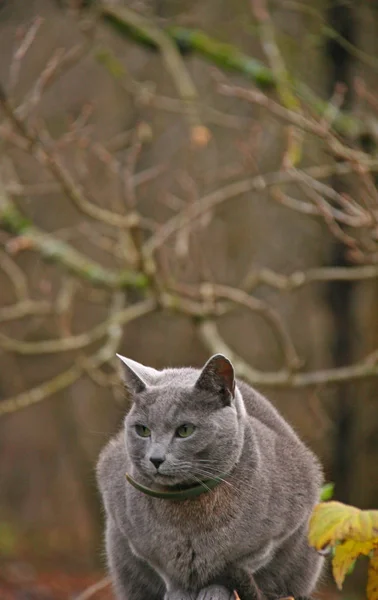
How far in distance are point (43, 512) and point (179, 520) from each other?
8.78 metres

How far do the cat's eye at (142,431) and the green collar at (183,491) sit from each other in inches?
5.8

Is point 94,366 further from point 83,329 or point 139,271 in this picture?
point 83,329

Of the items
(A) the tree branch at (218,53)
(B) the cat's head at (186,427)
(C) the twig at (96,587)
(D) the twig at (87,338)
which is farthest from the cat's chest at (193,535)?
(A) the tree branch at (218,53)

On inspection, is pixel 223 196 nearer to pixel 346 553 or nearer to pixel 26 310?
pixel 26 310

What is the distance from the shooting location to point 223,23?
9406 mm

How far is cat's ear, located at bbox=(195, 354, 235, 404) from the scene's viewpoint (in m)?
3.16

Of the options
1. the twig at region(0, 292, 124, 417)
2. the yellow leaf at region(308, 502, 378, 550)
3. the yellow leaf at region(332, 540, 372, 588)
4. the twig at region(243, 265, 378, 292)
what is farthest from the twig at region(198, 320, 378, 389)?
the yellow leaf at region(308, 502, 378, 550)

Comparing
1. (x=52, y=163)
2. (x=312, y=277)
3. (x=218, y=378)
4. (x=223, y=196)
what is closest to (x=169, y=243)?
(x=223, y=196)

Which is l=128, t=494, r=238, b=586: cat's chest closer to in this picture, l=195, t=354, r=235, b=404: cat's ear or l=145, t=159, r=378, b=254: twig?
l=195, t=354, r=235, b=404: cat's ear

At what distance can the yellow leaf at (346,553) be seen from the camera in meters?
3.04

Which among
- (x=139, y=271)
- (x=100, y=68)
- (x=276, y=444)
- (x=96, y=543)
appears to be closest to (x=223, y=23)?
(x=100, y=68)

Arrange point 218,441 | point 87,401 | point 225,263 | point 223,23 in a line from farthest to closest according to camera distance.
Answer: point 87,401
point 225,263
point 223,23
point 218,441

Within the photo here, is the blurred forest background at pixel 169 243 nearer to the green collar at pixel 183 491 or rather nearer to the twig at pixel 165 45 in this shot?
the twig at pixel 165 45

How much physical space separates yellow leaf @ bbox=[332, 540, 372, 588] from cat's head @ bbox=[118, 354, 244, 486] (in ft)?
1.47
